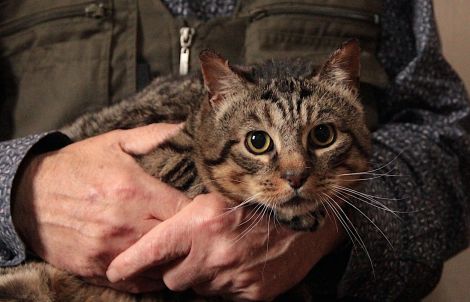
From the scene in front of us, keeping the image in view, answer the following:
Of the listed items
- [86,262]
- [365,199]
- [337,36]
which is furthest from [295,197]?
[337,36]

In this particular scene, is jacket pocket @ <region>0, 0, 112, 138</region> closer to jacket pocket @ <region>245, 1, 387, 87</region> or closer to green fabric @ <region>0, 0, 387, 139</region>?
green fabric @ <region>0, 0, 387, 139</region>

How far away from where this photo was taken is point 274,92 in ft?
2.76

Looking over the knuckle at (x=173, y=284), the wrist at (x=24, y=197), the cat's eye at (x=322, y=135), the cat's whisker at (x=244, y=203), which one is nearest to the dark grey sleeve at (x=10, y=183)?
the wrist at (x=24, y=197)

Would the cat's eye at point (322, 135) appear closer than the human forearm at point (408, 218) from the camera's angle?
Yes

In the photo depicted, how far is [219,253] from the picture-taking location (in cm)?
84

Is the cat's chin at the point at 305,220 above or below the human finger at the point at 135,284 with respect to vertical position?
above

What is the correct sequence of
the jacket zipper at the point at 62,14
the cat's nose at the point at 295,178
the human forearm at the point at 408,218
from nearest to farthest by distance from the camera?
1. the cat's nose at the point at 295,178
2. the human forearm at the point at 408,218
3. the jacket zipper at the point at 62,14

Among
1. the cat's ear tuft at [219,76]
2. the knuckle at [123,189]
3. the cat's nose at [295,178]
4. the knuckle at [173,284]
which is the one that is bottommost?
the knuckle at [173,284]

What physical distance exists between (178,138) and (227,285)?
27cm

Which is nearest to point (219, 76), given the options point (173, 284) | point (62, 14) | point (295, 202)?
point (295, 202)

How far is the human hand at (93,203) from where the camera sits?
858mm

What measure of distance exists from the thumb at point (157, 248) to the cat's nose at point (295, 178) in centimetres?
18

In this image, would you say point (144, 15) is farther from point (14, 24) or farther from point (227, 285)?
point (227, 285)

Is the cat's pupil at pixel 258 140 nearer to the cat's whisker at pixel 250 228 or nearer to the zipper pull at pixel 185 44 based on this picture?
the cat's whisker at pixel 250 228
